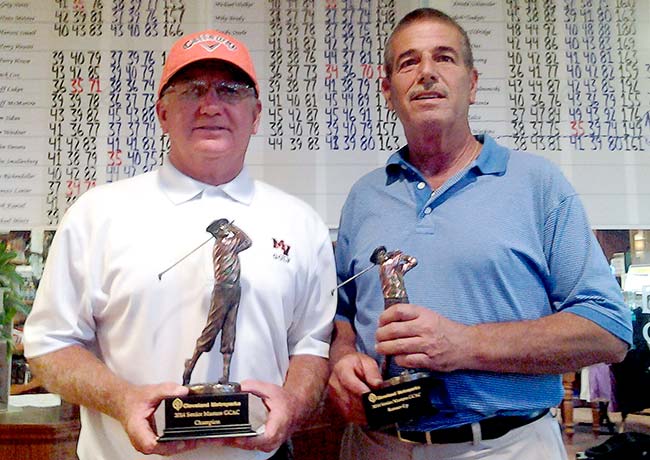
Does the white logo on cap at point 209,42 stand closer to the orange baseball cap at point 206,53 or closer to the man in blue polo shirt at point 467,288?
the orange baseball cap at point 206,53

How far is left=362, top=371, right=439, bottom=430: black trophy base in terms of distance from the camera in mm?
976

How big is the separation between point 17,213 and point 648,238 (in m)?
1.86

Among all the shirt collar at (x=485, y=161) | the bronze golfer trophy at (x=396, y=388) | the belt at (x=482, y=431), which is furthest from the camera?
the shirt collar at (x=485, y=161)

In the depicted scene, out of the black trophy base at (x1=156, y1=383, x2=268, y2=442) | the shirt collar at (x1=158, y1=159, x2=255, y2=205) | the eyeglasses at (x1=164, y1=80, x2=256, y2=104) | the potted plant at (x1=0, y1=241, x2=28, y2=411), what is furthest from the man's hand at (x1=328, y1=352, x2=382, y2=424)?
the potted plant at (x1=0, y1=241, x2=28, y2=411)

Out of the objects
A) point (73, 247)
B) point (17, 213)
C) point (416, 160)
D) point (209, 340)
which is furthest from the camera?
point (17, 213)

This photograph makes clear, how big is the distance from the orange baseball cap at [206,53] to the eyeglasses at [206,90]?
0.03 metres

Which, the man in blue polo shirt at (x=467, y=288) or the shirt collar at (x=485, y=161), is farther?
the shirt collar at (x=485, y=161)

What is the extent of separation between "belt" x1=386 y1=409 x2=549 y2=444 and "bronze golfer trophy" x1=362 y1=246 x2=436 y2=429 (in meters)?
0.13

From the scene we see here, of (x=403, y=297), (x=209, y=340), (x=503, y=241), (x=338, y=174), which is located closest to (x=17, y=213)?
(x=338, y=174)

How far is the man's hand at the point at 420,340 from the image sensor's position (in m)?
1.01

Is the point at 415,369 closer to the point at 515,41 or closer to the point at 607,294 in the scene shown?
the point at 607,294

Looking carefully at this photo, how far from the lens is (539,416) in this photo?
112 centimetres

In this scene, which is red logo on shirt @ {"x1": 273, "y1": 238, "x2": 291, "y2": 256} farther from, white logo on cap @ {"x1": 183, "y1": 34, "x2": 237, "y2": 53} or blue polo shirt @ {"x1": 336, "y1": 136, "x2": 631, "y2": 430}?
white logo on cap @ {"x1": 183, "y1": 34, "x2": 237, "y2": 53}

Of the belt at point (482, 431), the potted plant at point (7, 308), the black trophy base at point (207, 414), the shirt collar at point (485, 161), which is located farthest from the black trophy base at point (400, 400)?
the potted plant at point (7, 308)
